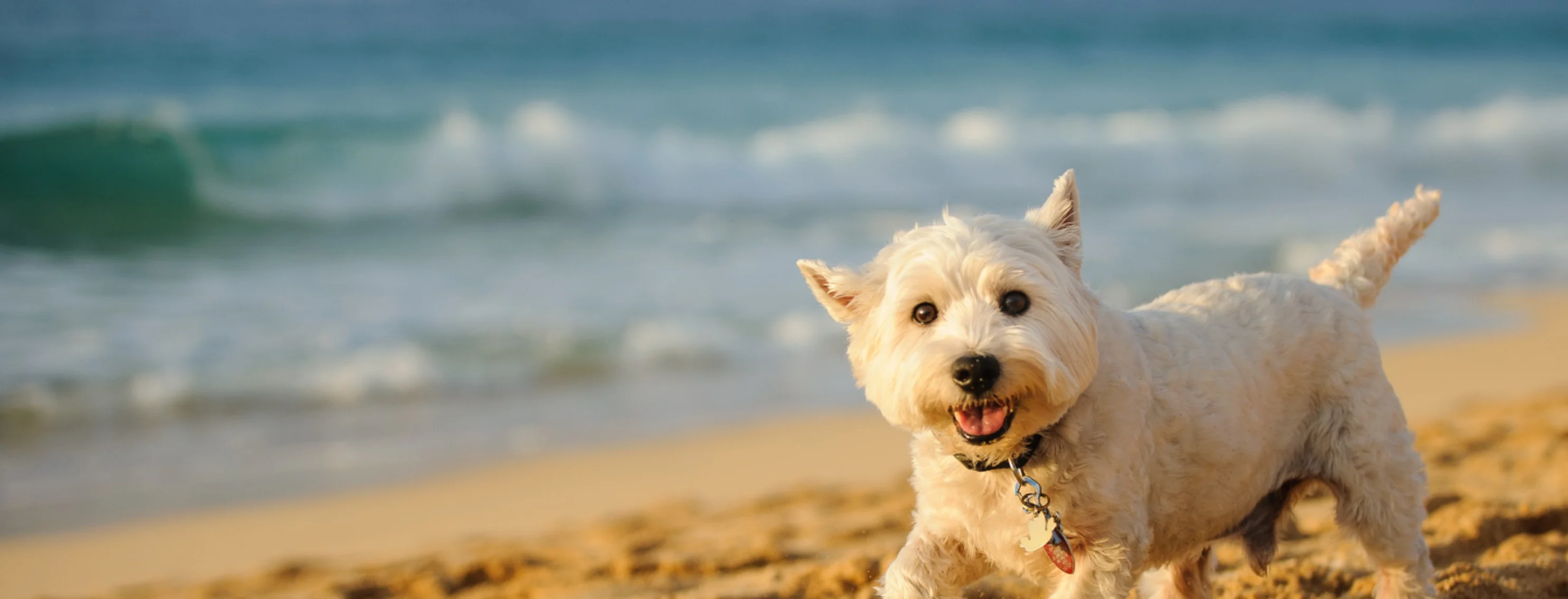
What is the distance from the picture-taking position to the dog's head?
2789 mm

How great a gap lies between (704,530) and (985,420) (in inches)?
139

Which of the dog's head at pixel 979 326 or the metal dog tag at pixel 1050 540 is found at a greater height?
the dog's head at pixel 979 326

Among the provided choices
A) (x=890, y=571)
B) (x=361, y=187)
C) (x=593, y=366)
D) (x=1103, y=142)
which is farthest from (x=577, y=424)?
(x=1103, y=142)

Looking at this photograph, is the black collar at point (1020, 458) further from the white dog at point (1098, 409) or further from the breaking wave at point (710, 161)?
the breaking wave at point (710, 161)

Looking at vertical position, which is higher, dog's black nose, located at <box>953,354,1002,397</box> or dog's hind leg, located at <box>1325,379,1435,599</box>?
dog's black nose, located at <box>953,354,1002,397</box>

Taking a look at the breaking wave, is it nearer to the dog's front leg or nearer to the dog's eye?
the dog's front leg

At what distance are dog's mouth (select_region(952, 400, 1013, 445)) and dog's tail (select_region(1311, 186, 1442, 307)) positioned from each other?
1519mm

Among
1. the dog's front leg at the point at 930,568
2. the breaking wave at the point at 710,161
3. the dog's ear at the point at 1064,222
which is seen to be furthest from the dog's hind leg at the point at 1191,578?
the breaking wave at the point at 710,161

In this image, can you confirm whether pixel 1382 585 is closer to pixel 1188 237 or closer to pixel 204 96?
pixel 1188 237

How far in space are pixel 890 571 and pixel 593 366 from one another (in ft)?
21.3

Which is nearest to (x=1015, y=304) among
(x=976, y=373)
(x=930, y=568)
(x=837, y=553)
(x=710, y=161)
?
(x=976, y=373)

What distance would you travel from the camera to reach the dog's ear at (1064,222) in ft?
10.3

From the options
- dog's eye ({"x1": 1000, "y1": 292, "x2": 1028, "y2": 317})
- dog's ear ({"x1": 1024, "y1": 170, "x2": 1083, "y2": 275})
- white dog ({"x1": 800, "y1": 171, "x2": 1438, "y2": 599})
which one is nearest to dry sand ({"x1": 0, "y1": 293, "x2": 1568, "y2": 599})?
white dog ({"x1": 800, "y1": 171, "x2": 1438, "y2": 599})

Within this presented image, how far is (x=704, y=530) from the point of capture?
6191 mm
